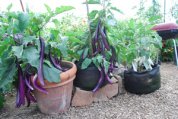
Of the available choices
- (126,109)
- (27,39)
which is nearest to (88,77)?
(126,109)

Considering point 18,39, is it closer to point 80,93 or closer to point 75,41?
point 75,41

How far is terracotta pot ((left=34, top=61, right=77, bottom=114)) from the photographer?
2.22 m

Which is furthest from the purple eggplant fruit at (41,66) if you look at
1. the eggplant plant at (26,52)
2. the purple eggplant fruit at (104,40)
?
the purple eggplant fruit at (104,40)

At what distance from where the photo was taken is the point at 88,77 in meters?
2.45

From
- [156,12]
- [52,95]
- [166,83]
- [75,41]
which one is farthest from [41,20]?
[156,12]

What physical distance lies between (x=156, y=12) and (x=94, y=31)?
214cm

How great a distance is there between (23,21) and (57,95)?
0.69m

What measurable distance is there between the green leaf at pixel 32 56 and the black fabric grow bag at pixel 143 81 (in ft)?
3.17

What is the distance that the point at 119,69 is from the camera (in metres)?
2.80

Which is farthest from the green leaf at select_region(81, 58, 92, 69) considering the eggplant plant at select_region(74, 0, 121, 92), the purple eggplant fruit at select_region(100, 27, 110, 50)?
the purple eggplant fruit at select_region(100, 27, 110, 50)


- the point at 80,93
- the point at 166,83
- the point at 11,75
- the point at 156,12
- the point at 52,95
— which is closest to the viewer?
the point at 11,75

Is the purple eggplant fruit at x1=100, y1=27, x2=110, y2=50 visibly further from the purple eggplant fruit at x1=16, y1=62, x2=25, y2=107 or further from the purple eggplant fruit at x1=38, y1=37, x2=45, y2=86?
the purple eggplant fruit at x1=16, y1=62, x2=25, y2=107

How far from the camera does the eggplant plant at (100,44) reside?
238cm

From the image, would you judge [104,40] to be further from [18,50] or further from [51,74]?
[18,50]
